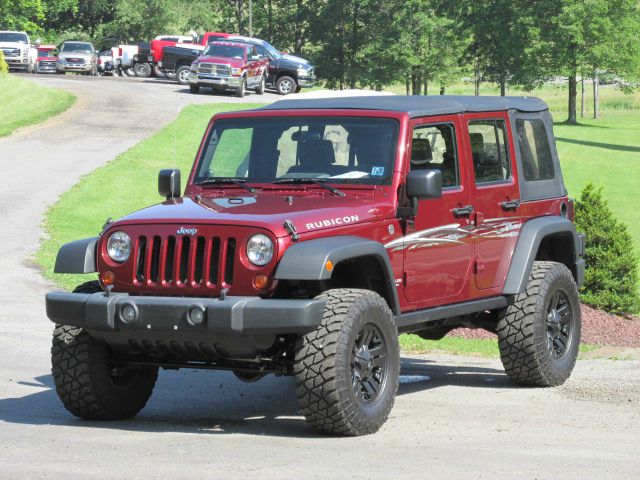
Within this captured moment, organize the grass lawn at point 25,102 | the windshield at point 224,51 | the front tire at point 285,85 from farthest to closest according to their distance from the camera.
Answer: the front tire at point 285,85 → the windshield at point 224,51 → the grass lawn at point 25,102

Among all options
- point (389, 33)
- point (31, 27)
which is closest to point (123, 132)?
point (389, 33)

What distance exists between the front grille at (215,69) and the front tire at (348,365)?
38.1 meters

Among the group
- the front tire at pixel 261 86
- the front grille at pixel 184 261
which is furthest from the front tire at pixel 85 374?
the front tire at pixel 261 86

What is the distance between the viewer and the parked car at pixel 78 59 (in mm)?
61031

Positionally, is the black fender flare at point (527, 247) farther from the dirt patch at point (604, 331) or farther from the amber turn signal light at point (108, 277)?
the dirt patch at point (604, 331)

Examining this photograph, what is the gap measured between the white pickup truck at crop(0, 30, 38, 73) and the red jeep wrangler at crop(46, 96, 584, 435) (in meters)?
53.3

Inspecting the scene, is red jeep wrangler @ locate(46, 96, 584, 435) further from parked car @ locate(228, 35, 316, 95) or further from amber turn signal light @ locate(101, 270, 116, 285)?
parked car @ locate(228, 35, 316, 95)

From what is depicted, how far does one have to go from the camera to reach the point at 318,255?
24.0 ft

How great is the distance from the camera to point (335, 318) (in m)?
7.46

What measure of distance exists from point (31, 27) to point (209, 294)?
79.1 meters

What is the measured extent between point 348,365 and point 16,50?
5607 centimetres

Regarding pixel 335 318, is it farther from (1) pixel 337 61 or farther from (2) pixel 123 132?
(1) pixel 337 61

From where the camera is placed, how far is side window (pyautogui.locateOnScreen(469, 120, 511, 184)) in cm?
952

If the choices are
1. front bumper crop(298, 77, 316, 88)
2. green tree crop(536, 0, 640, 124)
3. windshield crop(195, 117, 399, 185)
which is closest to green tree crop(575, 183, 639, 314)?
windshield crop(195, 117, 399, 185)
